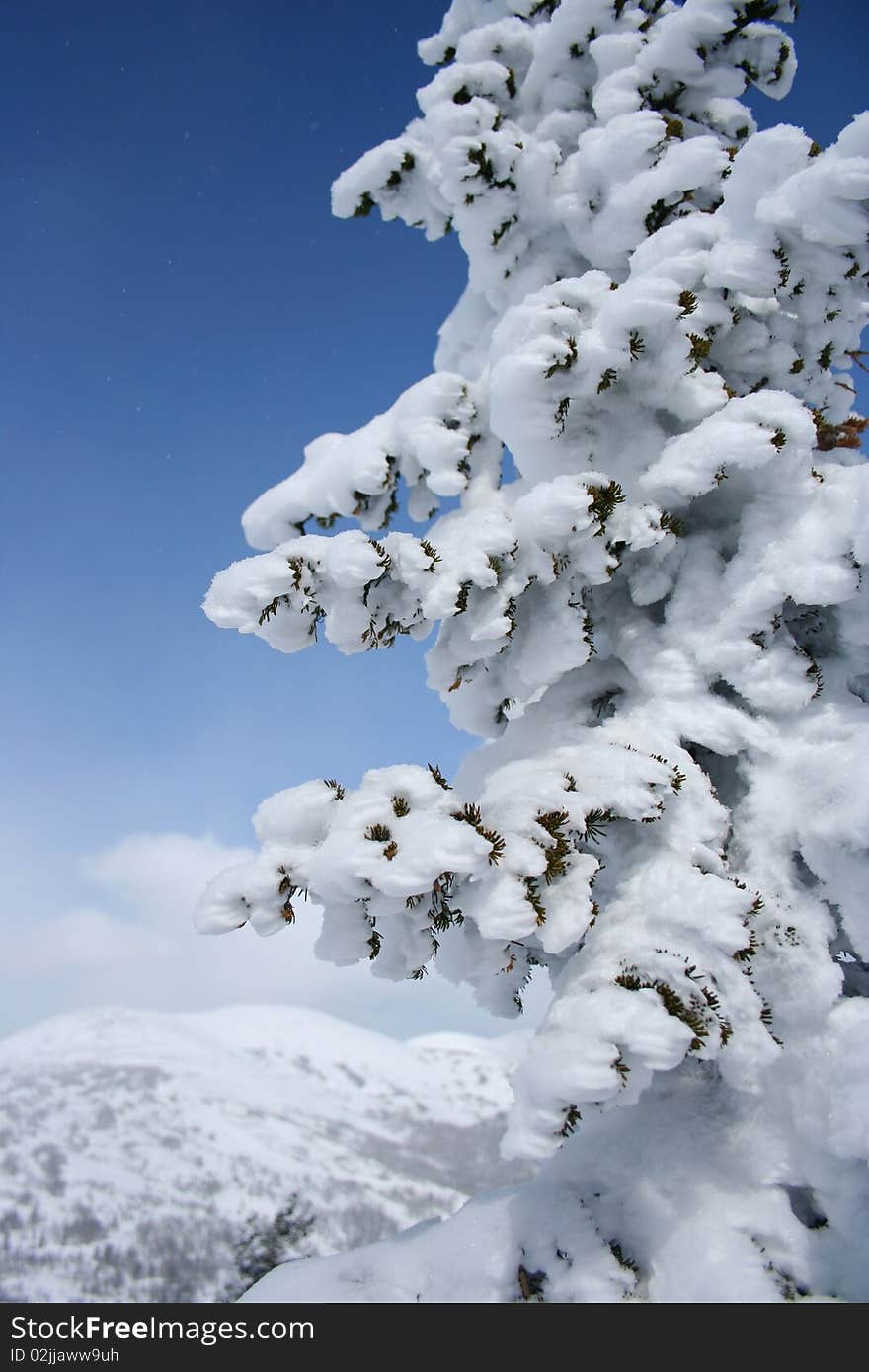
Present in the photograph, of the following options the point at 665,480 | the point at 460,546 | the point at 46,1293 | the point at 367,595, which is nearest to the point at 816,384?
the point at 665,480

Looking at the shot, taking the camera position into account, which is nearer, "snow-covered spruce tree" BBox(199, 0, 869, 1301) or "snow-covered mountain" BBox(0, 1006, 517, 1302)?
"snow-covered spruce tree" BBox(199, 0, 869, 1301)

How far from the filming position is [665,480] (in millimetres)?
4766

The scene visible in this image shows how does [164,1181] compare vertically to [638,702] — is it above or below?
below

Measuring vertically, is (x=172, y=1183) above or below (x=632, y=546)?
below

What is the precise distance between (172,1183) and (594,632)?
167579 mm

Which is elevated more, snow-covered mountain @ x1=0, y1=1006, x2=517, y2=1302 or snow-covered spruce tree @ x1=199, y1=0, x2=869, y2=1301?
snow-covered spruce tree @ x1=199, y1=0, x2=869, y2=1301

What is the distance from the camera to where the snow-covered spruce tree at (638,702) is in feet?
12.4

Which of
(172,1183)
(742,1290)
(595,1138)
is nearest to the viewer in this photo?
(742,1290)

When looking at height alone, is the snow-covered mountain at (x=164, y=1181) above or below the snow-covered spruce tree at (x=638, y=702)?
below

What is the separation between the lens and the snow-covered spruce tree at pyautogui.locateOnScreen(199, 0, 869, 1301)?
378 cm

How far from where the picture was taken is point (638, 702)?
513cm

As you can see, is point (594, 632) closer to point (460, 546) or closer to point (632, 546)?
point (632, 546)

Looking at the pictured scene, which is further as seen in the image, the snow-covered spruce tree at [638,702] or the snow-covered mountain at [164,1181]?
the snow-covered mountain at [164,1181]

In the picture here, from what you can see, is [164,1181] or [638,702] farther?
[164,1181]
